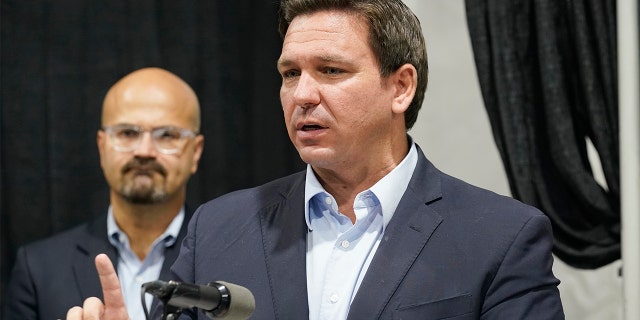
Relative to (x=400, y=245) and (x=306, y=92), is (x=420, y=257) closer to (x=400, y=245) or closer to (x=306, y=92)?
(x=400, y=245)

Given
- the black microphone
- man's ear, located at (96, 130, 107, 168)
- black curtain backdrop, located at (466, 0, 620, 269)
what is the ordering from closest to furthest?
the black microphone → black curtain backdrop, located at (466, 0, 620, 269) → man's ear, located at (96, 130, 107, 168)

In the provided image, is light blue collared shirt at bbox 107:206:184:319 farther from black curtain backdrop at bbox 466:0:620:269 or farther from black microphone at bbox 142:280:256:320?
black microphone at bbox 142:280:256:320

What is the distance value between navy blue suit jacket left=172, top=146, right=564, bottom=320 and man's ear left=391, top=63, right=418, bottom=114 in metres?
0.13

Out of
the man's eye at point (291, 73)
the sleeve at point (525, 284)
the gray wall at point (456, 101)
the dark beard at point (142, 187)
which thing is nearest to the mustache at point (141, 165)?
the dark beard at point (142, 187)

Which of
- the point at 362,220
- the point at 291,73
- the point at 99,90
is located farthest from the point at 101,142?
the point at 362,220

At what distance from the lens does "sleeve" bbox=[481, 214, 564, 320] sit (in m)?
1.93

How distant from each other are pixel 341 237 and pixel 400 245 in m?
0.14

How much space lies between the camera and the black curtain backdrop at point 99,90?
386cm

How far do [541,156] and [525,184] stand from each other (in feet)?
0.40

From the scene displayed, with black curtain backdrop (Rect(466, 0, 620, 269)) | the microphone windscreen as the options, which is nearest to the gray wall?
black curtain backdrop (Rect(466, 0, 620, 269))

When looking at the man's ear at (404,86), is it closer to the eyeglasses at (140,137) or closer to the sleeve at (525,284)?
the sleeve at (525,284)

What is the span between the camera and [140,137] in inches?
138

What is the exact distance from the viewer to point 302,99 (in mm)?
2049

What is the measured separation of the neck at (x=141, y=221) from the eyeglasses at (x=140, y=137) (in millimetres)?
193
